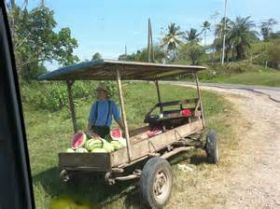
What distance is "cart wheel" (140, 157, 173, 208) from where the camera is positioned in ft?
25.3

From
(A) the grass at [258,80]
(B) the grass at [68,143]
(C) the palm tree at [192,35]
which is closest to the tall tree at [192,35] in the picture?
(C) the palm tree at [192,35]

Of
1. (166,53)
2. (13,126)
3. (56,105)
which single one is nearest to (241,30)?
(166,53)

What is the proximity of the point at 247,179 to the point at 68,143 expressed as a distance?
17.2 ft

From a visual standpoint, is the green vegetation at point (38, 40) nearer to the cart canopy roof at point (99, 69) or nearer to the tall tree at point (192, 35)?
the cart canopy roof at point (99, 69)

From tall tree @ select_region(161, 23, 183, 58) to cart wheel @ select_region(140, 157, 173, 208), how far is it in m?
82.5

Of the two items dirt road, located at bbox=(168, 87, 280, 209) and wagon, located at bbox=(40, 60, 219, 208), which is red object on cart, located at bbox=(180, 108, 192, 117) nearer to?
wagon, located at bbox=(40, 60, 219, 208)

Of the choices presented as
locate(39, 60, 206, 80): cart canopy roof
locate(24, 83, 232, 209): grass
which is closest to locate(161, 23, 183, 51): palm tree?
locate(24, 83, 232, 209): grass

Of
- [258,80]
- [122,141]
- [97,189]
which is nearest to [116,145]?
[122,141]

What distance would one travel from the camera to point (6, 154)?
7.32 feet

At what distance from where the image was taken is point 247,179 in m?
9.74

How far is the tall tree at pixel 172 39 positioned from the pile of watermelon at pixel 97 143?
3239 inches

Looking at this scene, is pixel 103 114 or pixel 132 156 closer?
→ pixel 132 156

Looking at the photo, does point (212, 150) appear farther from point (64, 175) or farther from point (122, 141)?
point (64, 175)

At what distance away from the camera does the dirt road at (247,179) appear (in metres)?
8.36
